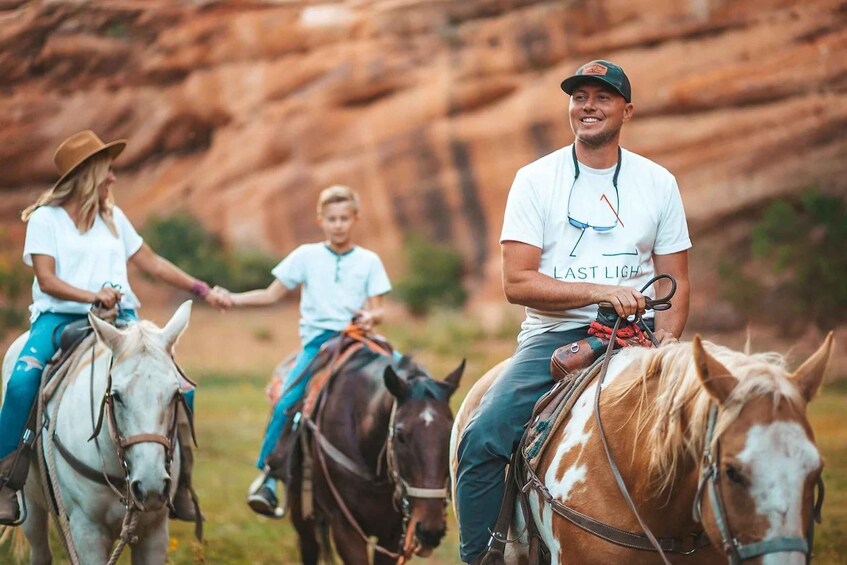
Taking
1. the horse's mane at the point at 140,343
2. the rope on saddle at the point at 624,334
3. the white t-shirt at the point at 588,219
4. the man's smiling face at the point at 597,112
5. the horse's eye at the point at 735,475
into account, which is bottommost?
the horse's eye at the point at 735,475

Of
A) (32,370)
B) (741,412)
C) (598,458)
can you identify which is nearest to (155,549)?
(32,370)

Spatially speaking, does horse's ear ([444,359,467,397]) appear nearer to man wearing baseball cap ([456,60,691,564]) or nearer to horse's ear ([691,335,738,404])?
man wearing baseball cap ([456,60,691,564])

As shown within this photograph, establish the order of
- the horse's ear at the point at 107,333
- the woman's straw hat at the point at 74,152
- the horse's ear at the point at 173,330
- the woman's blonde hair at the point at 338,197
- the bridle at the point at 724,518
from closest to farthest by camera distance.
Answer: the bridle at the point at 724,518 < the horse's ear at the point at 107,333 < the horse's ear at the point at 173,330 < the woman's straw hat at the point at 74,152 < the woman's blonde hair at the point at 338,197

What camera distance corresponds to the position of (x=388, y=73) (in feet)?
85.5

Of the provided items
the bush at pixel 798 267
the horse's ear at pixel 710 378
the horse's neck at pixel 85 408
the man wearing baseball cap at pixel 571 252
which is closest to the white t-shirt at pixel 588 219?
the man wearing baseball cap at pixel 571 252

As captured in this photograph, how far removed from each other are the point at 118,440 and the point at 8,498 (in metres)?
1.19

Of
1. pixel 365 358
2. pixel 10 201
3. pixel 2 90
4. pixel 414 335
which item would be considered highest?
pixel 2 90

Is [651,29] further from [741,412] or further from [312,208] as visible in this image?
[741,412]

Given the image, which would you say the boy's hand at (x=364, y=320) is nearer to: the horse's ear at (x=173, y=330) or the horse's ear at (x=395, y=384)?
the horse's ear at (x=395, y=384)

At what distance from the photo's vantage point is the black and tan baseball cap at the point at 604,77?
4.05 metres

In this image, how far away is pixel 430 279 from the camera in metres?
25.3

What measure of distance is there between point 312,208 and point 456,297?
4.68 m

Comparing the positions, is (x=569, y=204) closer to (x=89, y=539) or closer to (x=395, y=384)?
(x=395, y=384)

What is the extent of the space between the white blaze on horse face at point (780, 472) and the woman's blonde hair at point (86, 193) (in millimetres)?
4049
